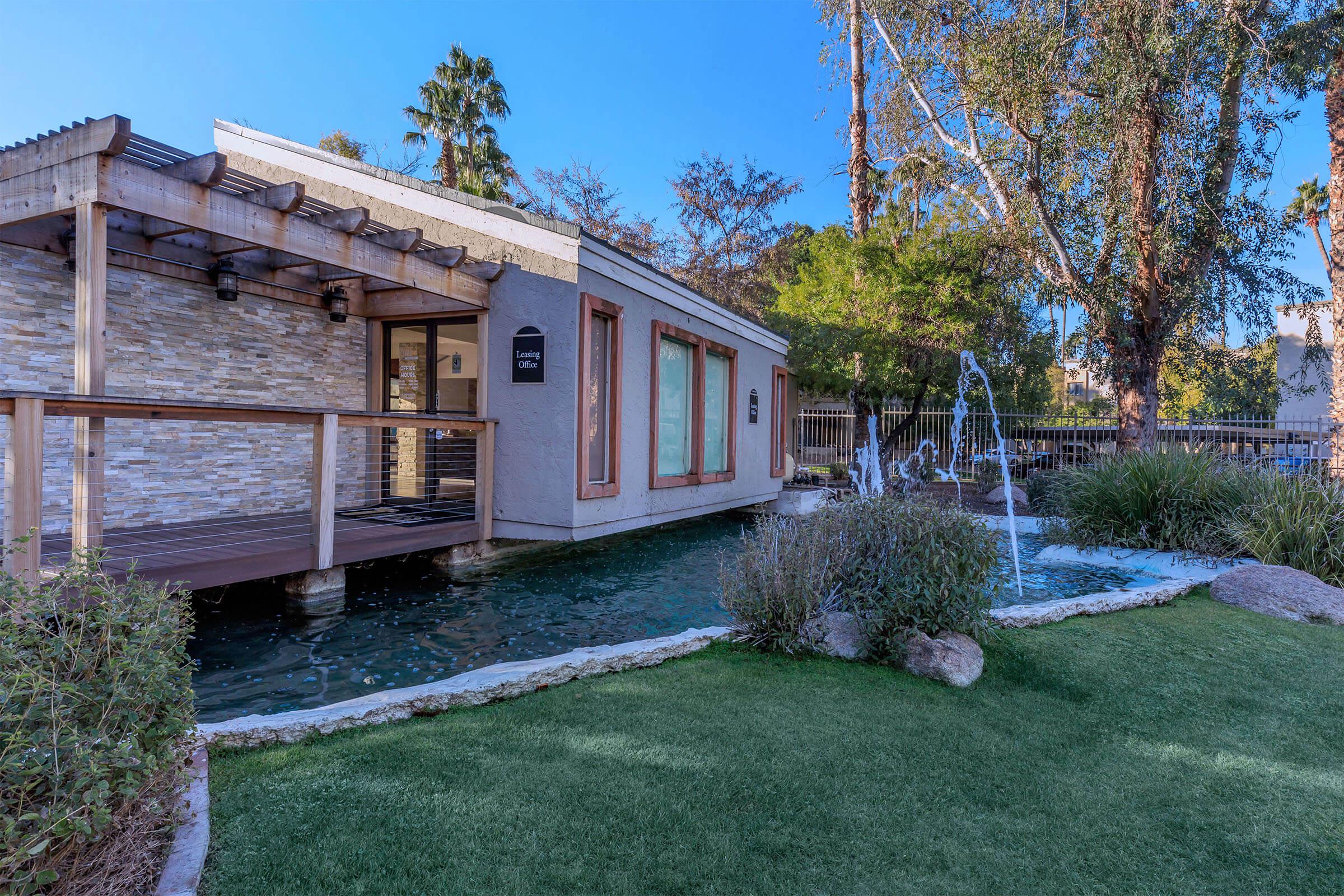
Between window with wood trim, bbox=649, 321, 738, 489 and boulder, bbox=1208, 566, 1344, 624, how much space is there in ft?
18.0

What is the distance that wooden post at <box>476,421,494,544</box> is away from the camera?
289 inches

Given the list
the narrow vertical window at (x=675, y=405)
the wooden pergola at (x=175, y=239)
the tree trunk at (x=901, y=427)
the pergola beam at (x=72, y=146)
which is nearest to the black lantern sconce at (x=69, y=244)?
the wooden pergola at (x=175, y=239)

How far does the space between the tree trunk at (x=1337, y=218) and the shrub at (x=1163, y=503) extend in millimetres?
2985

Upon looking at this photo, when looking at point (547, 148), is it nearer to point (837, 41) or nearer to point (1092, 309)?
point (837, 41)

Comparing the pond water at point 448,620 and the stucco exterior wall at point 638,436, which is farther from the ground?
the stucco exterior wall at point 638,436

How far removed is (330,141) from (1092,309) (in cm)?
2064

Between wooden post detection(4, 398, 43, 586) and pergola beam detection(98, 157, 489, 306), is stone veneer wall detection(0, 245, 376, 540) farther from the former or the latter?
wooden post detection(4, 398, 43, 586)

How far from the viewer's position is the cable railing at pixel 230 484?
14.4 ft

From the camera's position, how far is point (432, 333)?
8.26 meters

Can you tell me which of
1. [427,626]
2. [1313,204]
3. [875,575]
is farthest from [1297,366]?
[427,626]

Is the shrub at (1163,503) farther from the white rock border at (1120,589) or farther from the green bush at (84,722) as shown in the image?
the green bush at (84,722)

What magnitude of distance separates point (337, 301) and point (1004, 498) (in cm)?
1182

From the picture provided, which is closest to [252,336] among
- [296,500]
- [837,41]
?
[296,500]

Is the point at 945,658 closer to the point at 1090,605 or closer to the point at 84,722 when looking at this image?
the point at 1090,605
